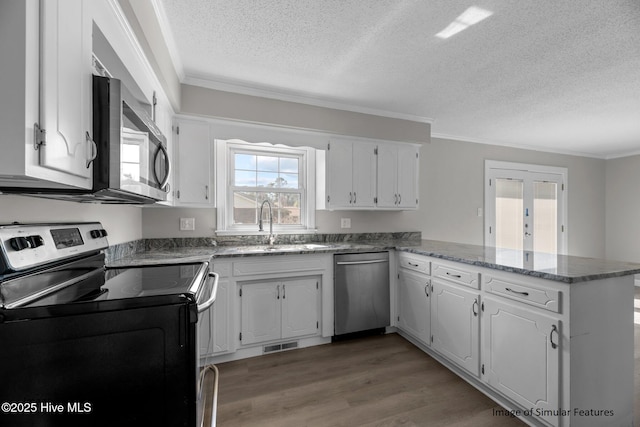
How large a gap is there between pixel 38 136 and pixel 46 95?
0.12 m

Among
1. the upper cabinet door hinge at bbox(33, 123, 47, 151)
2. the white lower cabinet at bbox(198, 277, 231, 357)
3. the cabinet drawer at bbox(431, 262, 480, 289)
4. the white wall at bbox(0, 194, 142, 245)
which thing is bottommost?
the white lower cabinet at bbox(198, 277, 231, 357)

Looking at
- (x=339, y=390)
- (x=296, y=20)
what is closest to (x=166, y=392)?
(x=339, y=390)

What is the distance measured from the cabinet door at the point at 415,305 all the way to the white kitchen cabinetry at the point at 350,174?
914 mm

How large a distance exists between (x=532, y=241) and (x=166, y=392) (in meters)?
5.40

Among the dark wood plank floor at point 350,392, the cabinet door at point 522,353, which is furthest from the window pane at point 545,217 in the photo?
the cabinet door at point 522,353

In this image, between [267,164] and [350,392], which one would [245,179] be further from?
[350,392]

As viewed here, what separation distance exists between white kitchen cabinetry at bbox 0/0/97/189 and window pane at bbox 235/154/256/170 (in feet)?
6.74

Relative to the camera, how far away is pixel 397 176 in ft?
10.8

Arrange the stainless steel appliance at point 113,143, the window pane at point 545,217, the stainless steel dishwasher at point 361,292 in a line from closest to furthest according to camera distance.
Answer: the stainless steel appliance at point 113,143 < the stainless steel dishwasher at point 361,292 < the window pane at point 545,217

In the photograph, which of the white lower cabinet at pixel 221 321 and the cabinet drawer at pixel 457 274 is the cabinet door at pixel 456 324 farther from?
the white lower cabinet at pixel 221 321

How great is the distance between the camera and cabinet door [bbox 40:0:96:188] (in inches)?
29.5

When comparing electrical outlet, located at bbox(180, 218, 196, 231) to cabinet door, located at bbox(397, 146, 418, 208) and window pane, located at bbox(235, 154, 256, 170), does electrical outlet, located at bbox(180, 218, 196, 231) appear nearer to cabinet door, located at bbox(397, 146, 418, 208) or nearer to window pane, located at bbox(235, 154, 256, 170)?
window pane, located at bbox(235, 154, 256, 170)

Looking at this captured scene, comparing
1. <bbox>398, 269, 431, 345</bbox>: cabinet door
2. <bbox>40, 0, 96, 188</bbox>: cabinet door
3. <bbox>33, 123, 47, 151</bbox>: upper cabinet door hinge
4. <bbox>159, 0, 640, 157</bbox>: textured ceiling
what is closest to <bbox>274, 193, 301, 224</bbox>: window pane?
<bbox>159, 0, 640, 157</bbox>: textured ceiling

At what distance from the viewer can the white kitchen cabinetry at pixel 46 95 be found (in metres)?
0.68
